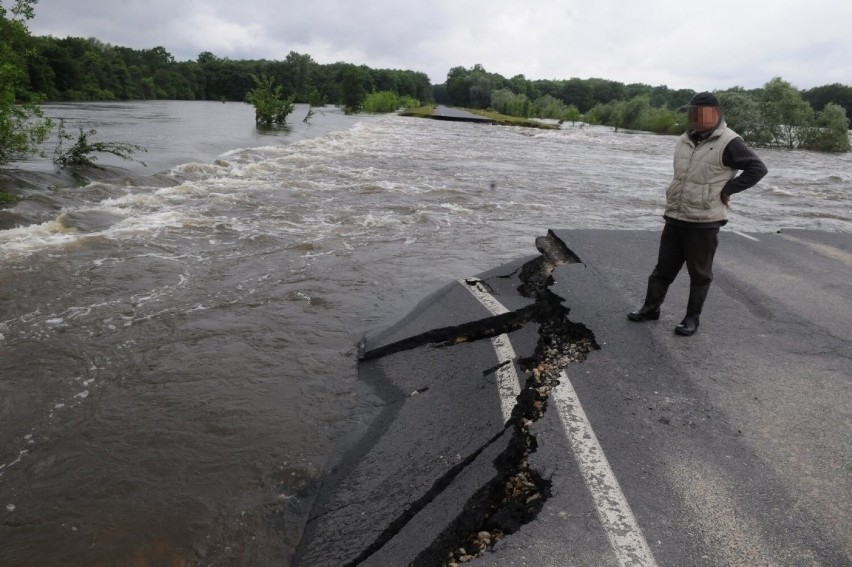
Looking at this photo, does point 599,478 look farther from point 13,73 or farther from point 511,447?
point 13,73

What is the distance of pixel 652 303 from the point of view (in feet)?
17.7

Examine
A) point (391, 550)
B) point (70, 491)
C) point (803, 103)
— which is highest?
point (803, 103)

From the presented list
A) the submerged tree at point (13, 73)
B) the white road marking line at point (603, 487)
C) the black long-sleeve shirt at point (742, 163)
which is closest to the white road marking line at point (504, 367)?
the white road marking line at point (603, 487)

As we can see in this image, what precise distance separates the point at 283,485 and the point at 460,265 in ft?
18.0

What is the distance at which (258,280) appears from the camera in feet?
24.1

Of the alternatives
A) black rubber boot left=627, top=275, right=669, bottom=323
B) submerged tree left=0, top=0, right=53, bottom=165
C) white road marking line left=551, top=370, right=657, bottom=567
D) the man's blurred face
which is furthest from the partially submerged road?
submerged tree left=0, top=0, right=53, bottom=165

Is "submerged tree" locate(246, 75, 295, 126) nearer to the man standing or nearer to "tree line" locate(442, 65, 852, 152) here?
"tree line" locate(442, 65, 852, 152)

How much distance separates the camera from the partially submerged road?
2742mm

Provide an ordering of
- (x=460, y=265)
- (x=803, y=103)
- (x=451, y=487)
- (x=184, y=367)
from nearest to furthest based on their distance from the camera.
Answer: (x=451, y=487) → (x=184, y=367) → (x=460, y=265) → (x=803, y=103)

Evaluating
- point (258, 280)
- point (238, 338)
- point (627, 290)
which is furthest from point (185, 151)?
point (627, 290)

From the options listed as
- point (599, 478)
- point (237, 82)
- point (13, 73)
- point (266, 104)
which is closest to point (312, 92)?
point (237, 82)

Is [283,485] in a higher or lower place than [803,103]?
lower

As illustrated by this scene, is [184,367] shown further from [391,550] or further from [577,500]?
[577,500]

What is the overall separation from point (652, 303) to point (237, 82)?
145369mm
